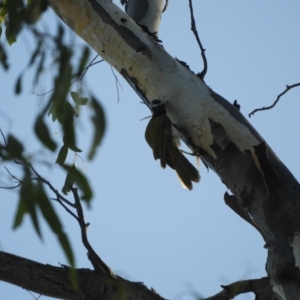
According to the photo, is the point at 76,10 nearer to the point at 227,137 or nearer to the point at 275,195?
the point at 227,137

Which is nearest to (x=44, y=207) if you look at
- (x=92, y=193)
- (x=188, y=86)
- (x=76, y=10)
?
(x=92, y=193)

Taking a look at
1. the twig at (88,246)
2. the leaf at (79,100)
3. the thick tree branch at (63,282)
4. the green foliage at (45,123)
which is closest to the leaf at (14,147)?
the green foliage at (45,123)

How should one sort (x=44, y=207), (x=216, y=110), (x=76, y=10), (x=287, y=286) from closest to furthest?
(x=44, y=207)
(x=287, y=286)
(x=216, y=110)
(x=76, y=10)

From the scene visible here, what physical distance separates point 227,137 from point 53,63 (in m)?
0.40

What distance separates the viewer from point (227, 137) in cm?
142

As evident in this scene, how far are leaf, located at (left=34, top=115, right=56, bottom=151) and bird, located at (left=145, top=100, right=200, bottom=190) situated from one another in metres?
0.54

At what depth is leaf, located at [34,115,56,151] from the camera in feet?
3.33

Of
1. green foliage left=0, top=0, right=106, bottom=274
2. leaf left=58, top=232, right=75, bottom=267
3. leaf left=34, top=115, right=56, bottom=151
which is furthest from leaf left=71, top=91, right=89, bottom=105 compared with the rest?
leaf left=58, top=232, right=75, bottom=267

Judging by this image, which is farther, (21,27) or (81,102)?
(81,102)

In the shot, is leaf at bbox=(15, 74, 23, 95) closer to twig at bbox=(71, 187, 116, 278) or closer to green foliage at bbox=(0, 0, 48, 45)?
green foliage at bbox=(0, 0, 48, 45)

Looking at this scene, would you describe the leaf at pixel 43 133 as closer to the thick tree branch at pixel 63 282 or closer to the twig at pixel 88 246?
the twig at pixel 88 246

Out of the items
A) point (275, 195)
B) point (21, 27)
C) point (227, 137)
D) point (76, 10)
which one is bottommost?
point (275, 195)

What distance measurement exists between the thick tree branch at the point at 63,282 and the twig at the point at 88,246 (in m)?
0.02

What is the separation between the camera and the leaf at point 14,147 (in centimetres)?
101
